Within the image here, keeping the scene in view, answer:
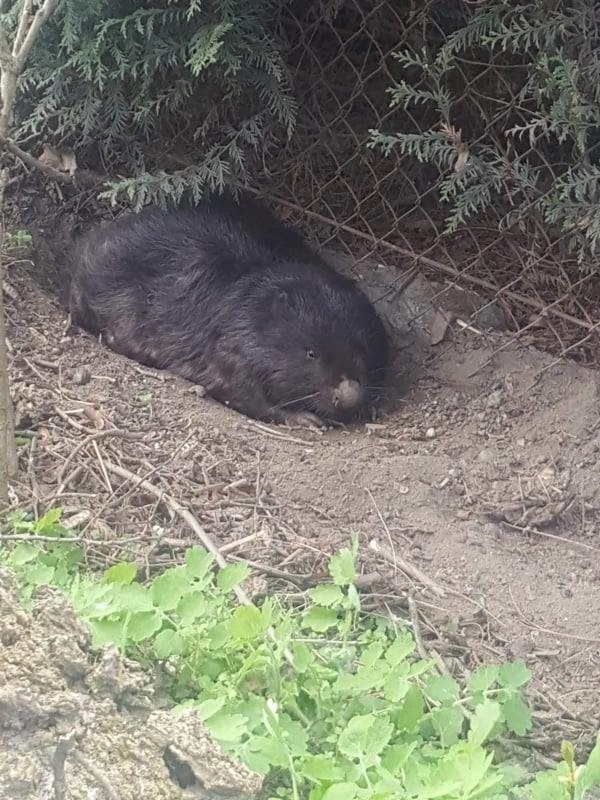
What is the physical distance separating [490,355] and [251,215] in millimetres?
1592

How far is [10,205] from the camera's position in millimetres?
5781

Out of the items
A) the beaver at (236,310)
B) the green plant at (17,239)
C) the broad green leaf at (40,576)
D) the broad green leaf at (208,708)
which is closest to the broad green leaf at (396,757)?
the broad green leaf at (208,708)

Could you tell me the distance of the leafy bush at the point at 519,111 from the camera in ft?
12.9

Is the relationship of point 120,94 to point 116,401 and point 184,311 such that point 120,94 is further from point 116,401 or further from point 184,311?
point 116,401

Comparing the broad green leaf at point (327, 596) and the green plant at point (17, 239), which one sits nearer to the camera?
the broad green leaf at point (327, 596)

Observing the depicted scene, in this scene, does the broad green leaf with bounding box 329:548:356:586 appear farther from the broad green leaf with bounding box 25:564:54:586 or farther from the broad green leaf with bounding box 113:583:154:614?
the broad green leaf with bounding box 25:564:54:586

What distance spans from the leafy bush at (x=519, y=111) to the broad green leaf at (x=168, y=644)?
263 cm

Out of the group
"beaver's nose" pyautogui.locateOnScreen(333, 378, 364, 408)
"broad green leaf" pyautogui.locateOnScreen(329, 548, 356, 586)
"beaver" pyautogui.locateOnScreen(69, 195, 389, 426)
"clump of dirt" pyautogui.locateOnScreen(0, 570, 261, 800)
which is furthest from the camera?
"beaver" pyautogui.locateOnScreen(69, 195, 389, 426)

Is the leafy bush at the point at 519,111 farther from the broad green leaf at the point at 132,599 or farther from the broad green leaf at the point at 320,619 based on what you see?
the broad green leaf at the point at 132,599

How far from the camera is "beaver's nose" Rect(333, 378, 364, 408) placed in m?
4.80

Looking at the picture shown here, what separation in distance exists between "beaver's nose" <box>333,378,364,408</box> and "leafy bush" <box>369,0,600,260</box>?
3.07ft

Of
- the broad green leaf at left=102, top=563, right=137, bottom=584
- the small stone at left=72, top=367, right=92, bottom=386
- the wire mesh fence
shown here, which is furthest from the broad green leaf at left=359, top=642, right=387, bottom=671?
the wire mesh fence

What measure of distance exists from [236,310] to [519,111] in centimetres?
175

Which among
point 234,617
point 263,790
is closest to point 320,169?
point 234,617
